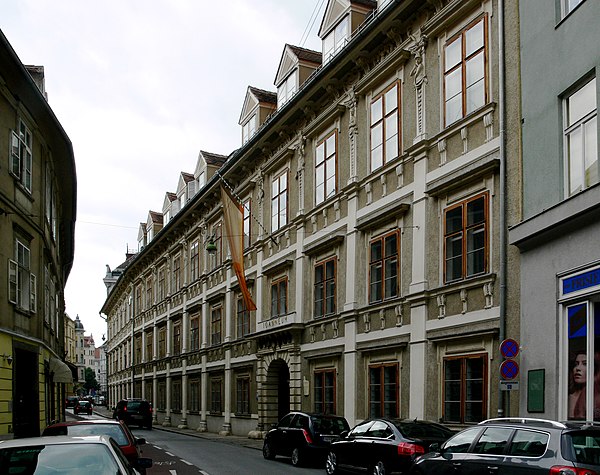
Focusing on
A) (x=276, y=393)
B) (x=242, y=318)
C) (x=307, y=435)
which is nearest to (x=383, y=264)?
(x=307, y=435)

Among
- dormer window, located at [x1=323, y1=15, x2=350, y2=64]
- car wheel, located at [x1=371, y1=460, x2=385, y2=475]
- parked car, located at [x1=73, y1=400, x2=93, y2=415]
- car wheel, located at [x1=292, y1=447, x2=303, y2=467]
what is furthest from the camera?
parked car, located at [x1=73, y1=400, x2=93, y2=415]

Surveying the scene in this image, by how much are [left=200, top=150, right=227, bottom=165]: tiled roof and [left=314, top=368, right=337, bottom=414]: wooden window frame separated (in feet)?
72.0

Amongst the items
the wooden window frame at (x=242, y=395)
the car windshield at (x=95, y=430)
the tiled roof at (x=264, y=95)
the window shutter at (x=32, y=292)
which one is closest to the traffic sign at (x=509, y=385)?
the car windshield at (x=95, y=430)

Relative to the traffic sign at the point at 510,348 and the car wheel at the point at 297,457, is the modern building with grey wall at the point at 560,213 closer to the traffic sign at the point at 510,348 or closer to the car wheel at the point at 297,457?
the traffic sign at the point at 510,348

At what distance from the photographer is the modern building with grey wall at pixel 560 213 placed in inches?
617

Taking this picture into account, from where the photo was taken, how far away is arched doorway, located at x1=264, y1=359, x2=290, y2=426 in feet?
111

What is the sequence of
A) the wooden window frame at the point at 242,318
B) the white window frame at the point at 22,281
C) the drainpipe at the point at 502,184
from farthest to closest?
1. the wooden window frame at the point at 242,318
2. the white window frame at the point at 22,281
3. the drainpipe at the point at 502,184

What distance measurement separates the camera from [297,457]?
2169 cm

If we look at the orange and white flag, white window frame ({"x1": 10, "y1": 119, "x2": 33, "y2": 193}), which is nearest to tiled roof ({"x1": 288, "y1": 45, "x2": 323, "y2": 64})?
the orange and white flag

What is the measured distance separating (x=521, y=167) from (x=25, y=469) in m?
13.2

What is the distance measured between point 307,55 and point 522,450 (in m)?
25.3

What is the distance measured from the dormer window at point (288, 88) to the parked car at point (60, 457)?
85.4 ft

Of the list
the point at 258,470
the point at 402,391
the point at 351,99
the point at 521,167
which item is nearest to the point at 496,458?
the point at 521,167

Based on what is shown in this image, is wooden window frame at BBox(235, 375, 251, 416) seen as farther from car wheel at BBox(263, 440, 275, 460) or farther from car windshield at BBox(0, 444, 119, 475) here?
car windshield at BBox(0, 444, 119, 475)
